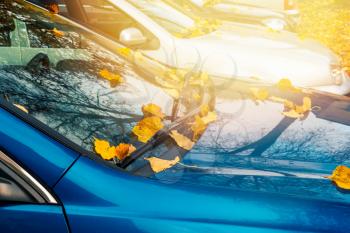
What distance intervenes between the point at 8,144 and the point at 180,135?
2.50 feet

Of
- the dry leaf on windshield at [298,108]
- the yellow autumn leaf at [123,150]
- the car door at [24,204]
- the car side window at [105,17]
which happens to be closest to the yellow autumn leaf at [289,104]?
the dry leaf on windshield at [298,108]

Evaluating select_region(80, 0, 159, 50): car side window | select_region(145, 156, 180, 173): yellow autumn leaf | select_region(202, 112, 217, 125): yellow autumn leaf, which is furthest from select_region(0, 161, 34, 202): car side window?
select_region(80, 0, 159, 50): car side window

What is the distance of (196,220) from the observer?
1329mm

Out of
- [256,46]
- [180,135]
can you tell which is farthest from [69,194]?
[256,46]

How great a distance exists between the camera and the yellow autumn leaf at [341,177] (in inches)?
62.1

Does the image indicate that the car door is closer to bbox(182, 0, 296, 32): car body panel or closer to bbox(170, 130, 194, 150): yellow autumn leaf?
bbox(170, 130, 194, 150): yellow autumn leaf

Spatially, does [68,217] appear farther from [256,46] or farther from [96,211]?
[256,46]

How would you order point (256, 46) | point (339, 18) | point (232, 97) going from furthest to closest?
point (339, 18)
point (256, 46)
point (232, 97)

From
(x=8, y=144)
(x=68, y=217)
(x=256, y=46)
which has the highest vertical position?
(x=256, y=46)

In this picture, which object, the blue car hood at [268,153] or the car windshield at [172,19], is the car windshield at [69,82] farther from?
the car windshield at [172,19]

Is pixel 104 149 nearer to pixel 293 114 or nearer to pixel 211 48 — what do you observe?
pixel 293 114

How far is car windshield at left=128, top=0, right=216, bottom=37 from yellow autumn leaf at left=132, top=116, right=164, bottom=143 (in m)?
2.34

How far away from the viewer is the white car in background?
12.5 ft

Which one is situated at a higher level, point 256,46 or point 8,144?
point 256,46
